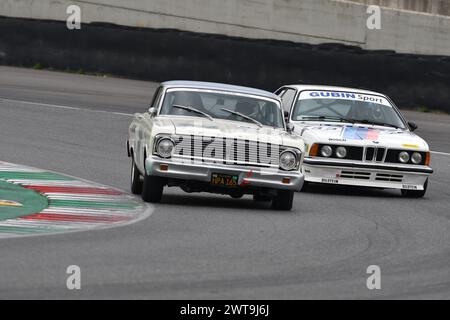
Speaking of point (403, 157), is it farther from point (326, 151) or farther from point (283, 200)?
point (283, 200)

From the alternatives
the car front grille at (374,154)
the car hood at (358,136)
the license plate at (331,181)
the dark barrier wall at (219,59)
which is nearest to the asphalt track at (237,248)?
the license plate at (331,181)

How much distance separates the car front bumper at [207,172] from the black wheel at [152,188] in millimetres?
151

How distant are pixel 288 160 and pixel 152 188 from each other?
1.43 m

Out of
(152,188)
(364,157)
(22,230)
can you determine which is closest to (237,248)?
(22,230)

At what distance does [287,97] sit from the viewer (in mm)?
16797

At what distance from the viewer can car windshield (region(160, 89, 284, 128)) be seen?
44.8 feet

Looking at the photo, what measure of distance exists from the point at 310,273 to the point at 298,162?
13.2 ft

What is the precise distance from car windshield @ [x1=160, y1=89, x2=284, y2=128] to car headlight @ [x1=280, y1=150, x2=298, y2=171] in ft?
2.42

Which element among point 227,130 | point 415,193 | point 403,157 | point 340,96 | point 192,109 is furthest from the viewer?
point 340,96

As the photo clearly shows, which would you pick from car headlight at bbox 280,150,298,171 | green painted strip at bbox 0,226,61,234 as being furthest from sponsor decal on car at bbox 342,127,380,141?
green painted strip at bbox 0,226,61,234

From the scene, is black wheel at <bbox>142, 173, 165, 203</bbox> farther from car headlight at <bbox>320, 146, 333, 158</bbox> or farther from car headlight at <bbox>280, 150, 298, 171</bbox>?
car headlight at <bbox>320, 146, 333, 158</bbox>

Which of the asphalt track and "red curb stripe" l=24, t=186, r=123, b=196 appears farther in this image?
"red curb stripe" l=24, t=186, r=123, b=196

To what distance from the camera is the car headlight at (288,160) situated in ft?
42.4

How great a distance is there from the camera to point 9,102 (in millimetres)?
22781
